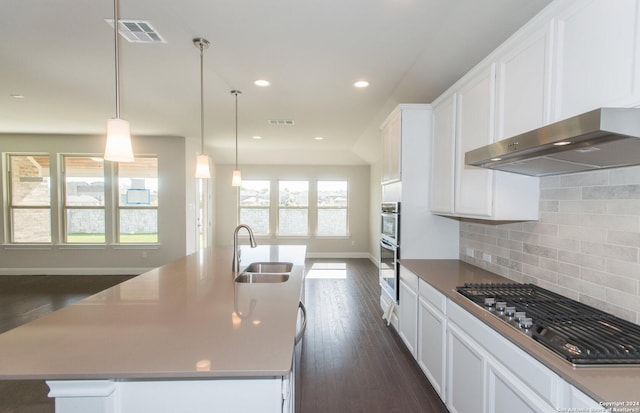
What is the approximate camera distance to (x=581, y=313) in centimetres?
150

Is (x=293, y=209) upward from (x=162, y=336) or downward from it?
upward

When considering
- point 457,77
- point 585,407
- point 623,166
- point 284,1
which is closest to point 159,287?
point 284,1

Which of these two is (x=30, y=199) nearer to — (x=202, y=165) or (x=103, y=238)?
(x=103, y=238)

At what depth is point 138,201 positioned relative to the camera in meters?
5.85

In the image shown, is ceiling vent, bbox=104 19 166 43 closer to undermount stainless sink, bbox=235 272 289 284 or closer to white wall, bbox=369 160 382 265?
undermount stainless sink, bbox=235 272 289 284

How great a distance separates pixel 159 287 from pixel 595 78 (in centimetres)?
261

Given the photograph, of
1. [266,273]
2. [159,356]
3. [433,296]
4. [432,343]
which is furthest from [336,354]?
[159,356]

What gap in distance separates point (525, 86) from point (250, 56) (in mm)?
2075

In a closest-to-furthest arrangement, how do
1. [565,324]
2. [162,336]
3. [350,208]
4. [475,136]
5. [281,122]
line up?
[162,336] < [565,324] < [475,136] < [281,122] < [350,208]

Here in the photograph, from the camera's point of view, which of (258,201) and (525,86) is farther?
(258,201)

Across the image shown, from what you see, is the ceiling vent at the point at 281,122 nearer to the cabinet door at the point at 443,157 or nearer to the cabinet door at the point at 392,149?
the cabinet door at the point at 392,149

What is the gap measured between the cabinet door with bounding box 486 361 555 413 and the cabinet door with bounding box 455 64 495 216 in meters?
1.00

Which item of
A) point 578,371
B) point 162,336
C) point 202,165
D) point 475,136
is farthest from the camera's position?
point 202,165

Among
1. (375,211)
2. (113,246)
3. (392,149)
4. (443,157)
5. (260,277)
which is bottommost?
(113,246)
